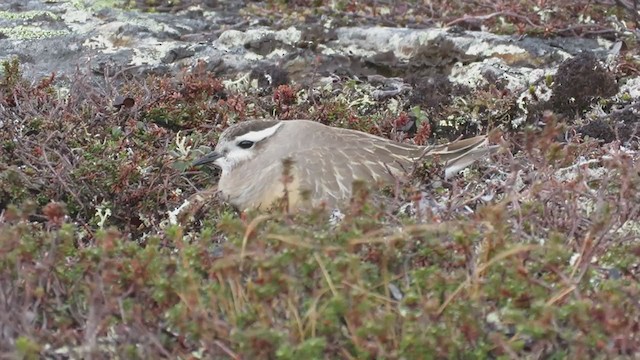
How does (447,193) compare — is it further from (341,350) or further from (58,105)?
(58,105)

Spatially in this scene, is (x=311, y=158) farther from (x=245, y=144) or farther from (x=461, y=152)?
(x=461, y=152)

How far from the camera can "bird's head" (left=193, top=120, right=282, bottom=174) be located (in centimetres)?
759

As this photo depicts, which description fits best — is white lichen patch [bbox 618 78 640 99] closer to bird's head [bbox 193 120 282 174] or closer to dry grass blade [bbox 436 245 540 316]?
bird's head [bbox 193 120 282 174]

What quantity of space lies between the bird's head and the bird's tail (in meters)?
1.17

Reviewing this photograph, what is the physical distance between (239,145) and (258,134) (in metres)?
0.15

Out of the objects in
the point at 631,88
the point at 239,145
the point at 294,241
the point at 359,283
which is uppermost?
the point at 294,241

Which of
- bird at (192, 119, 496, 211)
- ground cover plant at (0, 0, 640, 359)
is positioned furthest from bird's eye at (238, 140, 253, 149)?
ground cover plant at (0, 0, 640, 359)

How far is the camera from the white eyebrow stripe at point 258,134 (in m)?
7.61

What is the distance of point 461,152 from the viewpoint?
293 inches

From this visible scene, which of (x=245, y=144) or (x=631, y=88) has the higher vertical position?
(x=245, y=144)

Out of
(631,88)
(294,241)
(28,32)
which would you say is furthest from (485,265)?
(28,32)

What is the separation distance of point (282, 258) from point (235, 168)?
3.33 m

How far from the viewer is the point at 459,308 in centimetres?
421

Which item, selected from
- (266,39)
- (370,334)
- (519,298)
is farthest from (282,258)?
(266,39)
